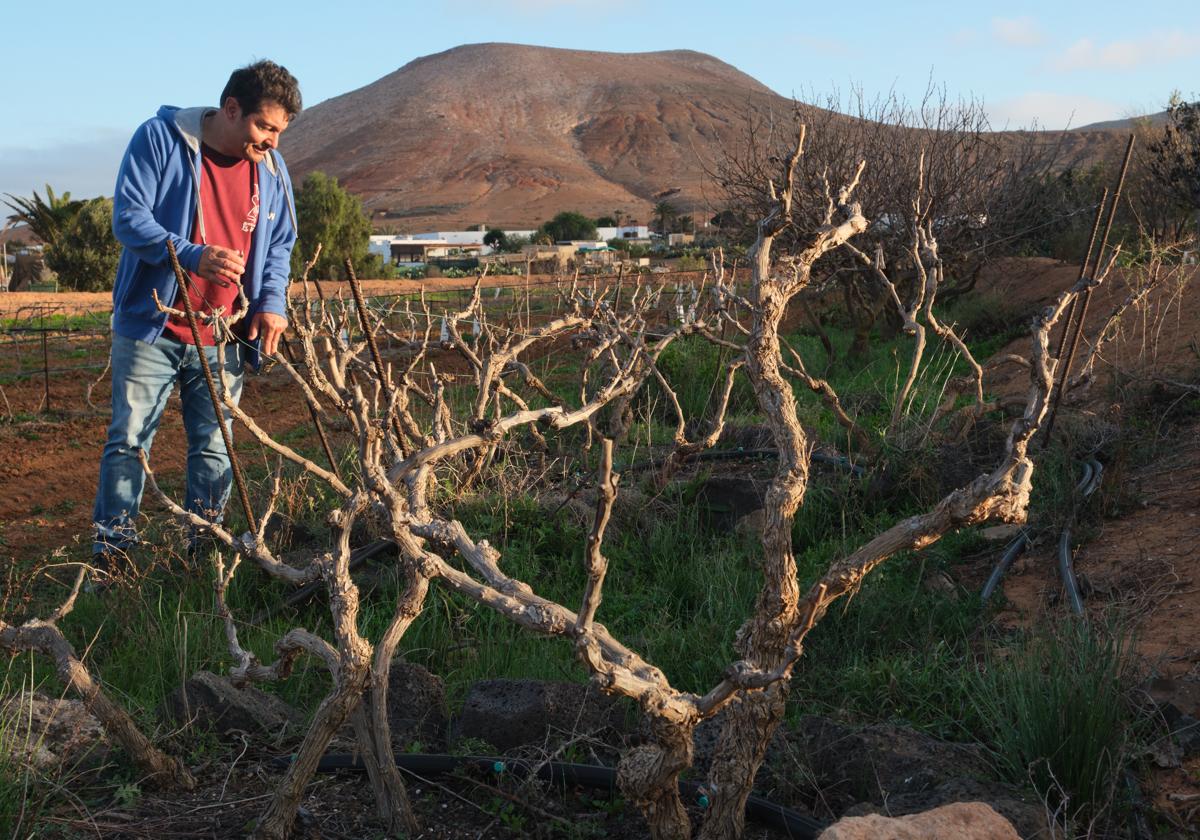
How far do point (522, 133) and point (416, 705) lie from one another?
13658 cm

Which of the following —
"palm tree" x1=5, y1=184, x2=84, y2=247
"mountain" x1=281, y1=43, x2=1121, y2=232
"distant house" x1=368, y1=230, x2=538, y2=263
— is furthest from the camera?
"mountain" x1=281, y1=43, x2=1121, y2=232

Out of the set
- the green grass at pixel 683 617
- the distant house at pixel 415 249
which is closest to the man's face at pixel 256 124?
the green grass at pixel 683 617

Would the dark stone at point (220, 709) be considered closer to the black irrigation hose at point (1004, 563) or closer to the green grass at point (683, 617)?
the green grass at point (683, 617)

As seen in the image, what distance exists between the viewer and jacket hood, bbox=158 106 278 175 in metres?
3.79

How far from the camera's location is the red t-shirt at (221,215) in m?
3.85

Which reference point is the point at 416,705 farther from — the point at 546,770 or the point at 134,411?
the point at 134,411

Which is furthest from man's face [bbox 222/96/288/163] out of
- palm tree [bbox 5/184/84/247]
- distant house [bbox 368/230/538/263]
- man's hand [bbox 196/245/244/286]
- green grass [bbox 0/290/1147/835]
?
distant house [bbox 368/230/538/263]

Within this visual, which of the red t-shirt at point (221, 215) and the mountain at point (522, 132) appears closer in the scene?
the red t-shirt at point (221, 215)

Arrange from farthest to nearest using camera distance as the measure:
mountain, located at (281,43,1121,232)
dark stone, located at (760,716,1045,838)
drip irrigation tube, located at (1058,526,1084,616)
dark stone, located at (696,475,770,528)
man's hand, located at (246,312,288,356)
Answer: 1. mountain, located at (281,43,1121,232)
2. dark stone, located at (696,475,770,528)
3. man's hand, located at (246,312,288,356)
4. drip irrigation tube, located at (1058,526,1084,616)
5. dark stone, located at (760,716,1045,838)

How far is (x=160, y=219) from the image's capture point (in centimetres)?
382

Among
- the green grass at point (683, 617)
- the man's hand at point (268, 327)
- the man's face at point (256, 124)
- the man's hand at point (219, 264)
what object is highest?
the man's face at point (256, 124)

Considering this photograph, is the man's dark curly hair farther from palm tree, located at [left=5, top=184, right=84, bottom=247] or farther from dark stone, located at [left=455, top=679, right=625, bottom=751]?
palm tree, located at [left=5, top=184, right=84, bottom=247]

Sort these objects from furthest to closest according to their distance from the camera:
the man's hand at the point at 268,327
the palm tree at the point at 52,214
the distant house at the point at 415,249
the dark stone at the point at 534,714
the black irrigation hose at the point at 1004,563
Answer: the distant house at the point at 415,249 < the palm tree at the point at 52,214 < the man's hand at the point at 268,327 < the black irrigation hose at the point at 1004,563 < the dark stone at the point at 534,714

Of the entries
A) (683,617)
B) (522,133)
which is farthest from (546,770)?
(522,133)
